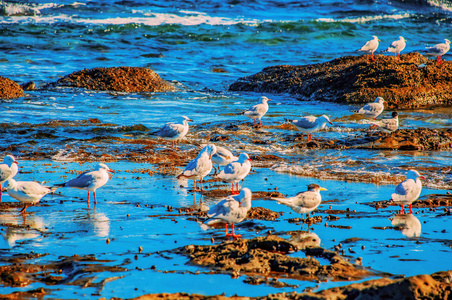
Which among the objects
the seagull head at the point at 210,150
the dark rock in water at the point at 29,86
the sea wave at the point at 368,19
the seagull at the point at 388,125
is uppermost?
the sea wave at the point at 368,19

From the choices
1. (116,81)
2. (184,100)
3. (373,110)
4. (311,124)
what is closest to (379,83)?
(373,110)

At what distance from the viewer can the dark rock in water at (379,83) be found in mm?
18672

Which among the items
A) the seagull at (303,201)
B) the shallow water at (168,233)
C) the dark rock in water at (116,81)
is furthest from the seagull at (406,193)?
the dark rock in water at (116,81)

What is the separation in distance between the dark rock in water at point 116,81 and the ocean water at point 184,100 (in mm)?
640

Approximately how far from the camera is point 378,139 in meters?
13.3

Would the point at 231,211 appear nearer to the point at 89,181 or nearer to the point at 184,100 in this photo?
the point at 89,181

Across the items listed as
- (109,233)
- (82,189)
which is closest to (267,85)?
(82,189)

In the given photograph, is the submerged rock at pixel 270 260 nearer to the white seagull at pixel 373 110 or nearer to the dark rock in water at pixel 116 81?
Result: the white seagull at pixel 373 110

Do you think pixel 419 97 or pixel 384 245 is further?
pixel 419 97

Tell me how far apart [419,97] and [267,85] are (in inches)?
240

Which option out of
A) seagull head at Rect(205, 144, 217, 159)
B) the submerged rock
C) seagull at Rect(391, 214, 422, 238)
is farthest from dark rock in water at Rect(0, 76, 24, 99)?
seagull at Rect(391, 214, 422, 238)

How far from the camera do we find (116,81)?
20984mm

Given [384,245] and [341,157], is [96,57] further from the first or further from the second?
[384,245]

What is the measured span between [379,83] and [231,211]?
1344cm
